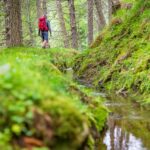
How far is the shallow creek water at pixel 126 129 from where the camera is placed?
7.80 meters

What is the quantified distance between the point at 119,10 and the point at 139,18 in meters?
2.61

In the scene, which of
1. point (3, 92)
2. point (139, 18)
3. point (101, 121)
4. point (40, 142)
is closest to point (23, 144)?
point (40, 142)

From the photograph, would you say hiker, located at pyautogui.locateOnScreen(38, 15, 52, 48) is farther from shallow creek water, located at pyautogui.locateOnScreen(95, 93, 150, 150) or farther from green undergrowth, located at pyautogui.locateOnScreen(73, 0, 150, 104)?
shallow creek water, located at pyautogui.locateOnScreen(95, 93, 150, 150)

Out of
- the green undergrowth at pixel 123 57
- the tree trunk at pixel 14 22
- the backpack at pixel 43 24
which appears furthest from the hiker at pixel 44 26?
the green undergrowth at pixel 123 57

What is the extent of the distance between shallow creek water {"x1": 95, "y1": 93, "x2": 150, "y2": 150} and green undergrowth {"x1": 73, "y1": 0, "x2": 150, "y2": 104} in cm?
129

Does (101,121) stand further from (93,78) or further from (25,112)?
(93,78)

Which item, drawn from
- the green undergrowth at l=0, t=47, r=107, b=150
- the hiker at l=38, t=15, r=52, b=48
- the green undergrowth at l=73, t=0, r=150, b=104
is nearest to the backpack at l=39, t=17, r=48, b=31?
the hiker at l=38, t=15, r=52, b=48

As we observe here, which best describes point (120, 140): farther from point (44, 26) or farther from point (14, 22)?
point (44, 26)

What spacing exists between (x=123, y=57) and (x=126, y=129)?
26.1 ft

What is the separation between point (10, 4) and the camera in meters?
20.2

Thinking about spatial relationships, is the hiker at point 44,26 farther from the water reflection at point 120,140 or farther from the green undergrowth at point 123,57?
the water reflection at point 120,140

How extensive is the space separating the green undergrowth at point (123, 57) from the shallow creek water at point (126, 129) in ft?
4.22

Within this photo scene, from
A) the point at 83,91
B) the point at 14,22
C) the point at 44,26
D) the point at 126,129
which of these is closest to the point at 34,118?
the point at 83,91

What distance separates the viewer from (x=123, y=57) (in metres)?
16.7
